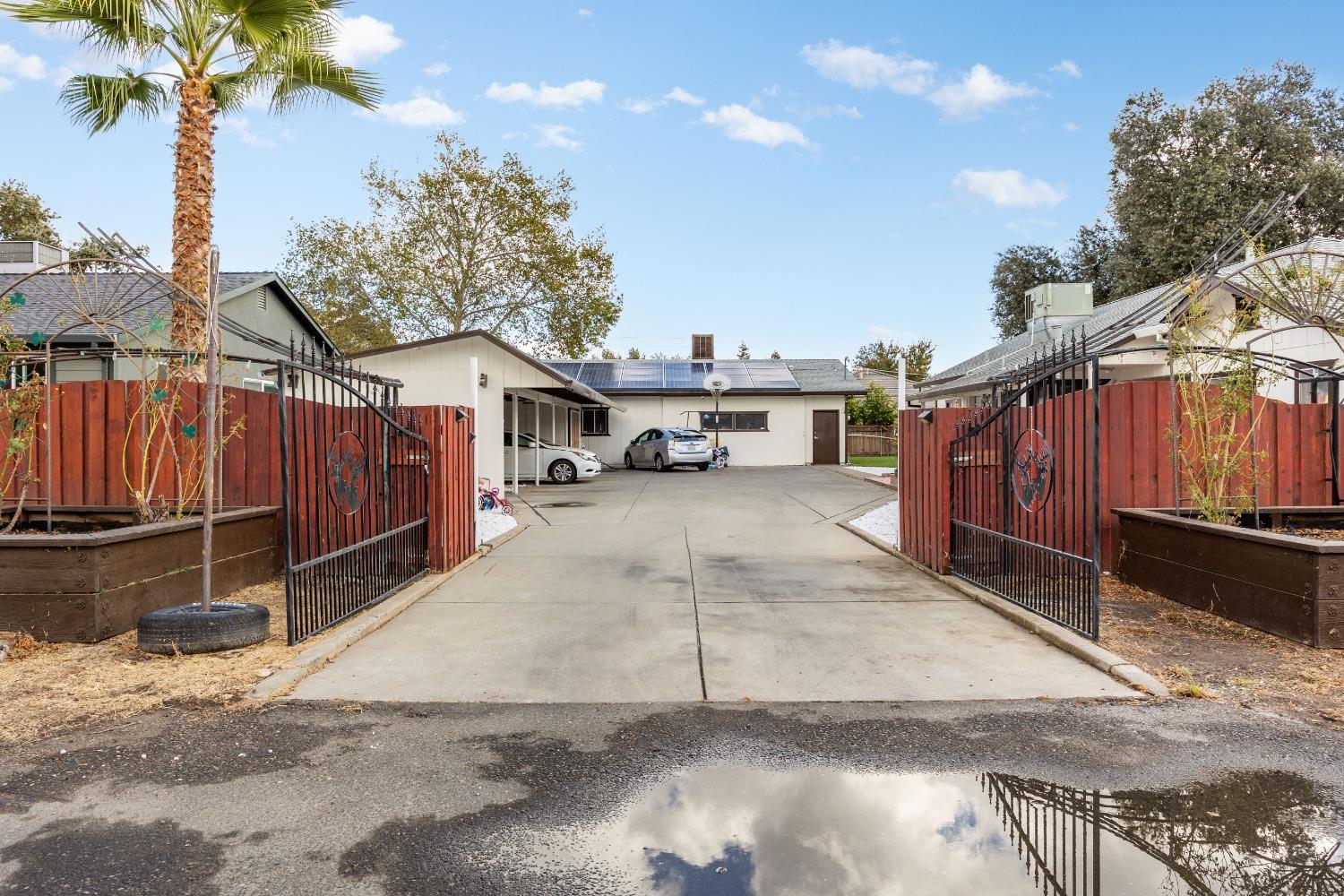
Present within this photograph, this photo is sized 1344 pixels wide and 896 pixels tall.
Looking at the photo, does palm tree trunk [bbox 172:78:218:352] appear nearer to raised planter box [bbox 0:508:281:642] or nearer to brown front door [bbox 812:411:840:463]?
raised planter box [bbox 0:508:281:642]

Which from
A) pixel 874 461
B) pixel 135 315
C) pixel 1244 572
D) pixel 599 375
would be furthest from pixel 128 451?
pixel 874 461

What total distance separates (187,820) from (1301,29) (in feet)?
115

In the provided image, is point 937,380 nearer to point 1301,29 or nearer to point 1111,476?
point 1301,29

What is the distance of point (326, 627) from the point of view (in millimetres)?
5801

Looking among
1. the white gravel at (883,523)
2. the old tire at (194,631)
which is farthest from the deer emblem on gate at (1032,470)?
the old tire at (194,631)

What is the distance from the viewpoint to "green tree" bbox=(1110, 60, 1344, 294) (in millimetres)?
29438

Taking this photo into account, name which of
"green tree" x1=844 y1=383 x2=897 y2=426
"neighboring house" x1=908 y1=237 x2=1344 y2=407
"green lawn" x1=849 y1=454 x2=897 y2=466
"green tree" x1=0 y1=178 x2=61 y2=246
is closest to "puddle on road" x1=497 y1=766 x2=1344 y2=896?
"neighboring house" x1=908 y1=237 x2=1344 y2=407

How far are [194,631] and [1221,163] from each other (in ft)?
117

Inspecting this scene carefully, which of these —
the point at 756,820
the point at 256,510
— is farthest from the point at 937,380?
the point at 756,820

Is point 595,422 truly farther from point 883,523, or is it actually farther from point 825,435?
point 883,523

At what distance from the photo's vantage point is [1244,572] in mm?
5668

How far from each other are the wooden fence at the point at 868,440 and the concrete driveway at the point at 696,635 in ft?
94.0

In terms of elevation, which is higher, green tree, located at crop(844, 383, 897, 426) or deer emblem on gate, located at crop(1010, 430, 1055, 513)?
green tree, located at crop(844, 383, 897, 426)

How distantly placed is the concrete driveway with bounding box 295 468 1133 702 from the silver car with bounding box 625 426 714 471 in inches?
631
